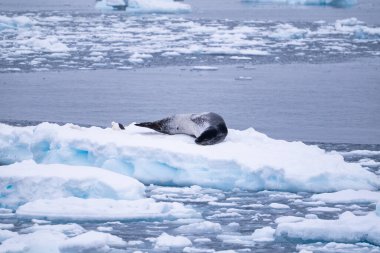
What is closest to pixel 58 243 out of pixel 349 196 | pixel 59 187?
pixel 59 187

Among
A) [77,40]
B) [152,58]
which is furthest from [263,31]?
[152,58]

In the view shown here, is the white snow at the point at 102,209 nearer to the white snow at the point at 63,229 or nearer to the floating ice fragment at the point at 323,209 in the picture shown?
the white snow at the point at 63,229

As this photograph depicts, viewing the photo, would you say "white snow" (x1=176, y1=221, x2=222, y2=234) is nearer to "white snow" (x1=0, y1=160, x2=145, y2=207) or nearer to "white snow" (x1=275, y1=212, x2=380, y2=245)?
"white snow" (x1=275, y1=212, x2=380, y2=245)

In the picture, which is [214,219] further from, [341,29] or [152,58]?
[341,29]

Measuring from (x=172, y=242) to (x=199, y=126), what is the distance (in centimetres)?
228

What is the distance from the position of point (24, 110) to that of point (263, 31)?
14052mm

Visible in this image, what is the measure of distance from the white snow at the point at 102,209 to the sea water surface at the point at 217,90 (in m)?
0.06

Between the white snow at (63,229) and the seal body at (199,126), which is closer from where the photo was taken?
the white snow at (63,229)

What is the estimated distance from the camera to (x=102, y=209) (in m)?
4.99

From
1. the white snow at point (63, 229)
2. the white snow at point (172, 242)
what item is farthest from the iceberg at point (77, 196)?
the white snow at point (172, 242)

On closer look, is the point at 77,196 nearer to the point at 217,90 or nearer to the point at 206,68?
the point at 217,90

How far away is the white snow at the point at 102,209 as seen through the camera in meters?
4.91

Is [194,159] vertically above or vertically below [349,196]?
above

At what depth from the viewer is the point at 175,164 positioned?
583 cm
